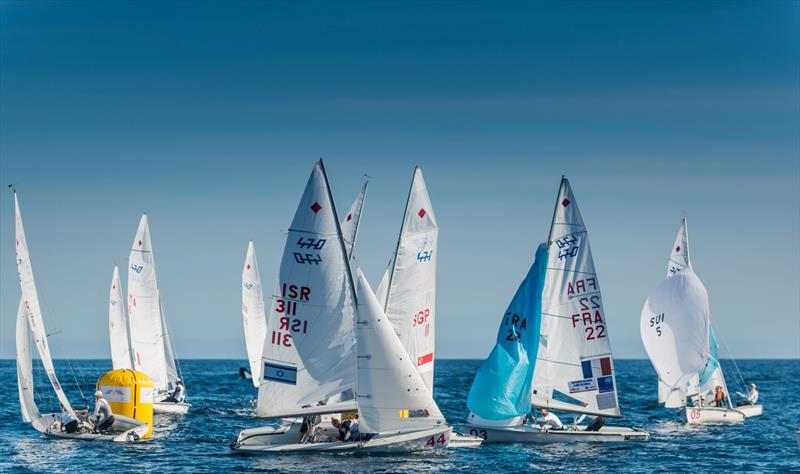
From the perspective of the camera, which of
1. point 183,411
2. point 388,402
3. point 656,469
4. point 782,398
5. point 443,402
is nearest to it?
point 388,402

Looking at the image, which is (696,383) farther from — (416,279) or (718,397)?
(416,279)

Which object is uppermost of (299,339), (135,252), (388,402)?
(135,252)

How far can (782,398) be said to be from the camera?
263 ft

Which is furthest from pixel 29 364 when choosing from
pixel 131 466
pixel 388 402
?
pixel 388 402

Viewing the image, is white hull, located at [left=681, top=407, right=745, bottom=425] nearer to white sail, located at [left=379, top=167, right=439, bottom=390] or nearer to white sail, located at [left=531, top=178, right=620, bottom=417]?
white sail, located at [left=531, top=178, right=620, bottom=417]

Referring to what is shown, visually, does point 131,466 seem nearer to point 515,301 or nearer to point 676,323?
point 515,301

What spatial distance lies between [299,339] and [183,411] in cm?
2159

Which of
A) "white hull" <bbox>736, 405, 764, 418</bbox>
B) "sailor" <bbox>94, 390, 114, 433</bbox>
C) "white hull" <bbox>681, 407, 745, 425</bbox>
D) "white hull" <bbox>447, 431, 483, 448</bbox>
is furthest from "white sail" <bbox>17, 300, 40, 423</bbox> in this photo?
"white hull" <bbox>736, 405, 764, 418</bbox>

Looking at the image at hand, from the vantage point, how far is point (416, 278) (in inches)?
1516

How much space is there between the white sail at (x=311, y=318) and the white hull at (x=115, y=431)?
22.4 ft

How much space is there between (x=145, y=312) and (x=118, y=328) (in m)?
2.10

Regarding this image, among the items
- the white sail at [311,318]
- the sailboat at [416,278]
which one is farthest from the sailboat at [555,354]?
the white sail at [311,318]

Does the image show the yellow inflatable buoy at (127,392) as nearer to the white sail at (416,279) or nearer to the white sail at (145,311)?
the white sail at (416,279)

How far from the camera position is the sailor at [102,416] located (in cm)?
3912
